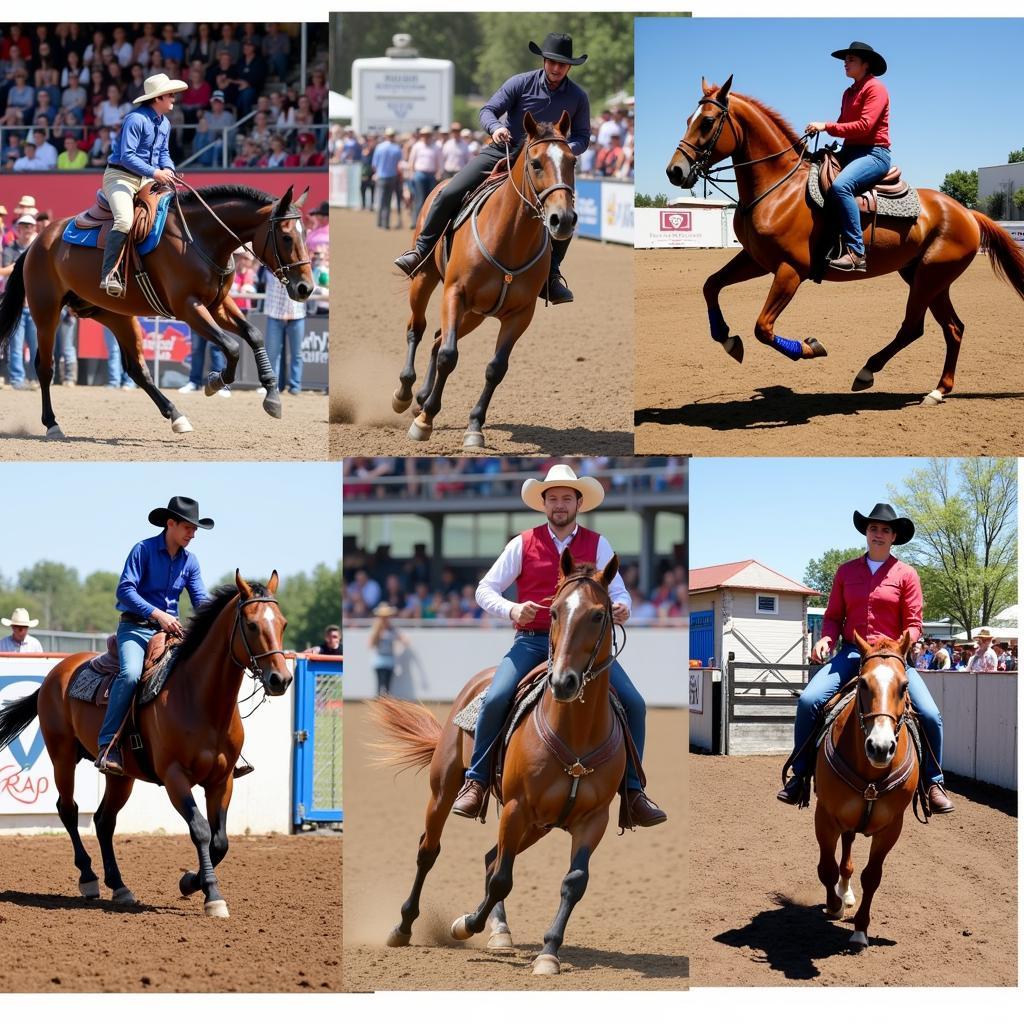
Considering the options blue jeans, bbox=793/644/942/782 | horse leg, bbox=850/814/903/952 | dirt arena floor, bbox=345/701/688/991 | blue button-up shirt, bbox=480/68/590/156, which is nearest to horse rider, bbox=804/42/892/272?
blue button-up shirt, bbox=480/68/590/156

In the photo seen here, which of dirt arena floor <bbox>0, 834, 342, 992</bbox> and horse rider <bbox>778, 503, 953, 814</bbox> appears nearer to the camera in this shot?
dirt arena floor <bbox>0, 834, 342, 992</bbox>

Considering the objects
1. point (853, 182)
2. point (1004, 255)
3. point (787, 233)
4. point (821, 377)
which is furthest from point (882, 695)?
point (1004, 255)

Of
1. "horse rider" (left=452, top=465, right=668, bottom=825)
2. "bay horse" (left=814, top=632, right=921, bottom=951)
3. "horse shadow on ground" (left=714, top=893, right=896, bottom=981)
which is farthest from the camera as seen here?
"horse shadow on ground" (left=714, top=893, right=896, bottom=981)

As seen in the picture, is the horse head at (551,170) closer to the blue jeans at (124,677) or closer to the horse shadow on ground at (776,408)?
the horse shadow on ground at (776,408)

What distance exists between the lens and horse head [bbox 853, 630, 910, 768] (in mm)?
4820

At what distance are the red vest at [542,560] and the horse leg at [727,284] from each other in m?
1.66

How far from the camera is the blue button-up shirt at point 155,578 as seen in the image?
223 inches

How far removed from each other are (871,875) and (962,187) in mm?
3591

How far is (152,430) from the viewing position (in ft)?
25.7

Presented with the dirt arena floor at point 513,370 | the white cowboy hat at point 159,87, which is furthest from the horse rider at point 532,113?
the white cowboy hat at point 159,87

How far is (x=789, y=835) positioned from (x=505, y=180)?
3.48 meters

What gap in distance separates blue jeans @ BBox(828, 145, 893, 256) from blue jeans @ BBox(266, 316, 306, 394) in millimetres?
5103

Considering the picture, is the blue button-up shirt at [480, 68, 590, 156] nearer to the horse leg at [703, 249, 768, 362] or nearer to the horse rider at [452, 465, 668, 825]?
the horse leg at [703, 249, 768, 362]

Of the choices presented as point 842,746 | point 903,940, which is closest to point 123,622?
point 842,746
